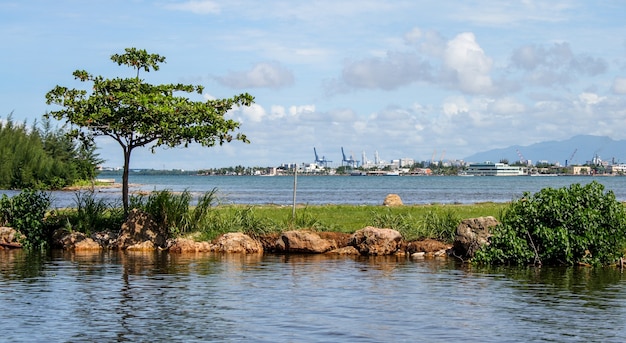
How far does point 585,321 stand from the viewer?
17156 mm

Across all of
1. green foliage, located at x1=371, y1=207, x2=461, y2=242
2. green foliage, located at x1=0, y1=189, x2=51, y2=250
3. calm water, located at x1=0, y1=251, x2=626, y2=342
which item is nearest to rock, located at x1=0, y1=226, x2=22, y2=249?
green foliage, located at x1=0, y1=189, x2=51, y2=250

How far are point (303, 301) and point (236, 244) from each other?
38.0 feet

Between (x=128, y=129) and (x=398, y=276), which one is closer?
(x=398, y=276)

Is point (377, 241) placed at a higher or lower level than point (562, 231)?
lower

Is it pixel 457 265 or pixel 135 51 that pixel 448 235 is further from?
pixel 135 51

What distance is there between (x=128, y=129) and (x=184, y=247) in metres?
4.85

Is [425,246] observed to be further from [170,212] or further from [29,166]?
[29,166]

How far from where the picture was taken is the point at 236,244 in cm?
3078

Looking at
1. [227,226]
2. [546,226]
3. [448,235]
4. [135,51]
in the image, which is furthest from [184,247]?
[546,226]

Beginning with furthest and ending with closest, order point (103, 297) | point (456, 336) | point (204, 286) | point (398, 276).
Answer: point (398, 276)
point (204, 286)
point (103, 297)
point (456, 336)

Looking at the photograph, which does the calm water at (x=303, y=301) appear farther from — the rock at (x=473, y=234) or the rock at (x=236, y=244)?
the rock at (x=236, y=244)

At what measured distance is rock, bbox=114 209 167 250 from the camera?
103 feet

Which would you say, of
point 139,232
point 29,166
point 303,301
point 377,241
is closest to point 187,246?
point 139,232

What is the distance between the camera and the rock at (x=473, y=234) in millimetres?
27578
